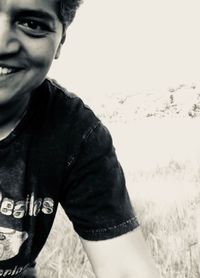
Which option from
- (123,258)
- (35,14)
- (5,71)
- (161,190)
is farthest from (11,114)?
(161,190)

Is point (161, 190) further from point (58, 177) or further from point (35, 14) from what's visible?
point (35, 14)

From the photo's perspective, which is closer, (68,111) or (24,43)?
(24,43)

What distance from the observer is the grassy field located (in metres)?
2.09

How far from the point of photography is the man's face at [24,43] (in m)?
1.28

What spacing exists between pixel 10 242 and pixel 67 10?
2.09 feet

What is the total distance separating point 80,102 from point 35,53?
289 mm

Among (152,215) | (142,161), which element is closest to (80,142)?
(152,215)

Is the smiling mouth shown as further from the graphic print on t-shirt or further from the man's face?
the graphic print on t-shirt

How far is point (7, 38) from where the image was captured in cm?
128

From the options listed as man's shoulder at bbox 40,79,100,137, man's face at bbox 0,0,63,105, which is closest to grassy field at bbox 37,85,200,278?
man's shoulder at bbox 40,79,100,137

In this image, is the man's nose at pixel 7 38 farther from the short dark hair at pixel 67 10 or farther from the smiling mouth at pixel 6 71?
the short dark hair at pixel 67 10

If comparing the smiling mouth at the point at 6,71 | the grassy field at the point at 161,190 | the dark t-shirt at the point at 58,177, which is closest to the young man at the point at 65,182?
the dark t-shirt at the point at 58,177

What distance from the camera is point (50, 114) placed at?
154 cm

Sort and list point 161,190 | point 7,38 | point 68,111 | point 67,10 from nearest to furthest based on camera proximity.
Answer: point 7,38 → point 67,10 → point 68,111 → point 161,190
